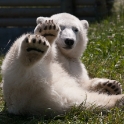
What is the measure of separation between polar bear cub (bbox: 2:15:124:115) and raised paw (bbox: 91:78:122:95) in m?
0.35

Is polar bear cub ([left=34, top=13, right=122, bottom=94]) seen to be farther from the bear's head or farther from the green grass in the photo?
the green grass

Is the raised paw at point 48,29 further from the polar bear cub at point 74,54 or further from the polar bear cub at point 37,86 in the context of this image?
the polar bear cub at point 74,54

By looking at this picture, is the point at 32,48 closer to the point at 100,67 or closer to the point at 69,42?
the point at 69,42

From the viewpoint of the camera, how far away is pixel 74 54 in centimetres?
508

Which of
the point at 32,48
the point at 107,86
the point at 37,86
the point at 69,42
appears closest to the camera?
the point at 32,48

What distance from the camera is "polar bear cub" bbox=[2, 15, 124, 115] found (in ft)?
12.3

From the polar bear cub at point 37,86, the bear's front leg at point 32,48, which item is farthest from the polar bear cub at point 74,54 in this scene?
the bear's front leg at point 32,48

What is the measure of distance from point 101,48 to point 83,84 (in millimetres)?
1907

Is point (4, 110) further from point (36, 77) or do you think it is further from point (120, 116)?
point (120, 116)

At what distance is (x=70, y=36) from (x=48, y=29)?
706 mm

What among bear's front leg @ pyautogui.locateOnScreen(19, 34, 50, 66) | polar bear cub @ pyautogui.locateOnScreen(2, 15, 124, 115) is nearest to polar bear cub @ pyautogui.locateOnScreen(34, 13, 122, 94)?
polar bear cub @ pyautogui.locateOnScreen(2, 15, 124, 115)

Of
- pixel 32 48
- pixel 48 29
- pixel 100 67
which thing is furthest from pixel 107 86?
pixel 32 48

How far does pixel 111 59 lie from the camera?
244 inches

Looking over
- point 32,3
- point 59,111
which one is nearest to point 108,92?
point 59,111
